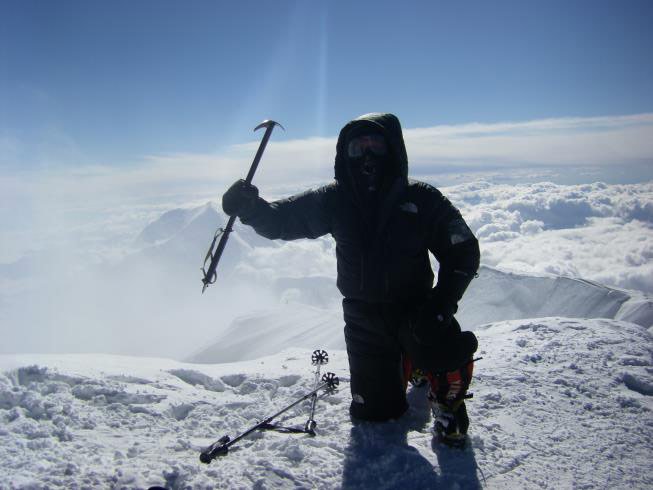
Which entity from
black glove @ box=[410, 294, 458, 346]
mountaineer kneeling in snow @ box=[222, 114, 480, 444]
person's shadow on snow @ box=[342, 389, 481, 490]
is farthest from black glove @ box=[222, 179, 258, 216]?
person's shadow on snow @ box=[342, 389, 481, 490]

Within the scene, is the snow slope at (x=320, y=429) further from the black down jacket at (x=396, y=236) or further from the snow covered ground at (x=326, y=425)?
the black down jacket at (x=396, y=236)

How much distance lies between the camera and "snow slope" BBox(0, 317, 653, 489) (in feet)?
9.04

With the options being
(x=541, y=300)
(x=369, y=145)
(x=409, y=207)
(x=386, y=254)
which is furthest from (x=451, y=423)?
(x=541, y=300)

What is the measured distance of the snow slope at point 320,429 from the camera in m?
2.75

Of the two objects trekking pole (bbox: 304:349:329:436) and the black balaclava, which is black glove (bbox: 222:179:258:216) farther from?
trekking pole (bbox: 304:349:329:436)

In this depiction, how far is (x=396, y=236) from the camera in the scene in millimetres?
3473

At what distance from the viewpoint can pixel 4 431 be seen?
319 cm

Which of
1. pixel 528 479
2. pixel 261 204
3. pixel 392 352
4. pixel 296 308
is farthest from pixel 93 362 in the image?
pixel 296 308

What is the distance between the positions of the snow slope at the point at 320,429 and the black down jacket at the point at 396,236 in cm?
124

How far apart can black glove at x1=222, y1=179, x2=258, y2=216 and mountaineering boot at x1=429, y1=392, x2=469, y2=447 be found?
2459mm

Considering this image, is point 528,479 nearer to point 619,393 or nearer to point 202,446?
point 619,393

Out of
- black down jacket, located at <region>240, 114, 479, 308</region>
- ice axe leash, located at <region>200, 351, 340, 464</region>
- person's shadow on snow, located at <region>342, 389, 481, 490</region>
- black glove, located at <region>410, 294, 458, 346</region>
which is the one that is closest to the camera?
person's shadow on snow, located at <region>342, 389, 481, 490</region>

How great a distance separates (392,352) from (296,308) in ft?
286

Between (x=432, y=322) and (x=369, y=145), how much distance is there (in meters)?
1.68
